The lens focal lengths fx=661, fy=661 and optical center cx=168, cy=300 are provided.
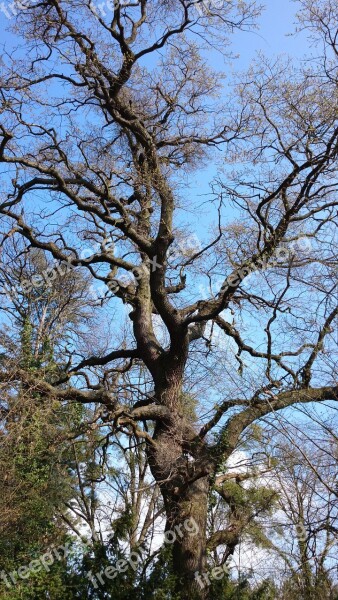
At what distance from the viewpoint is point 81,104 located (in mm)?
11742

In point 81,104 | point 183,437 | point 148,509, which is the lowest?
point 183,437

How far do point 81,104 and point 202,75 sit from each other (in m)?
2.21

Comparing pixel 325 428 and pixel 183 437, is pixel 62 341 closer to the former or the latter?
pixel 183 437

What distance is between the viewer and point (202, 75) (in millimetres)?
11750

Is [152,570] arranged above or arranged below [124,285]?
below

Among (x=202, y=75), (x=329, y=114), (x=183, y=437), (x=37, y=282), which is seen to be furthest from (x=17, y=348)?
(x=329, y=114)

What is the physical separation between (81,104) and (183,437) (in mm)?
6065

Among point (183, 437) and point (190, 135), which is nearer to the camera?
point (183, 437)

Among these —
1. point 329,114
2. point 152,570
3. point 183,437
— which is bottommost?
point 152,570

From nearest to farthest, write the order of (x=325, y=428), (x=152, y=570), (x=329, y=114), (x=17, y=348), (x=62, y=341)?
(x=325, y=428), (x=152, y=570), (x=329, y=114), (x=17, y=348), (x=62, y=341)

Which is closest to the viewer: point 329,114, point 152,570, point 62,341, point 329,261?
point 152,570

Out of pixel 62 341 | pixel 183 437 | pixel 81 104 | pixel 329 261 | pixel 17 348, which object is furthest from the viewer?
pixel 62 341

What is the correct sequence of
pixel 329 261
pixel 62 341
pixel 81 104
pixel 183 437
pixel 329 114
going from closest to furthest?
pixel 329 114 < pixel 329 261 < pixel 183 437 < pixel 81 104 < pixel 62 341

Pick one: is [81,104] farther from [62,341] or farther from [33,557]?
[33,557]
